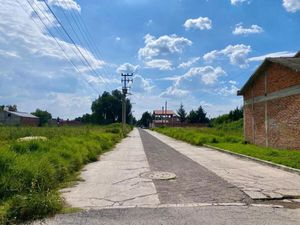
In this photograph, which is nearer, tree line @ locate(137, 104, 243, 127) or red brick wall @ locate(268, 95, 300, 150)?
red brick wall @ locate(268, 95, 300, 150)

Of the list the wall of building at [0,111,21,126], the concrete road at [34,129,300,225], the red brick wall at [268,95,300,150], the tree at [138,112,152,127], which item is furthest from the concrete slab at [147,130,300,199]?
the tree at [138,112,152,127]

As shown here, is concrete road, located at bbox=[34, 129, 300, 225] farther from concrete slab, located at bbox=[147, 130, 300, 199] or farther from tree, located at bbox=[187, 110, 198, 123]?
tree, located at bbox=[187, 110, 198, 123]

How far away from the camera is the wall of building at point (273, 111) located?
770 inches

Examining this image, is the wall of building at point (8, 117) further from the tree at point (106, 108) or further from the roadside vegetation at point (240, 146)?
the roadside vegetation at point (240, 146)

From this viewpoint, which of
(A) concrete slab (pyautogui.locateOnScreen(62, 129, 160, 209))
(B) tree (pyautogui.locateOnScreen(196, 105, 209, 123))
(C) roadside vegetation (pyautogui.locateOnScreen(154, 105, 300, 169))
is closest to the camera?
(A) concrete slab (pyautogui.locateOnScreen(62, 129, 160, 209))

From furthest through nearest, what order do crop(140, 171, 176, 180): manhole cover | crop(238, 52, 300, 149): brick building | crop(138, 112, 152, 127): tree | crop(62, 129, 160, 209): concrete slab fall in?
crop(138, 112, 152, 127): tree → crop(238, 52, 300, 149): brick building → crop(140, 171, 176, 180): manhole cover → crop(62, 129, 160, 209): concrete slab

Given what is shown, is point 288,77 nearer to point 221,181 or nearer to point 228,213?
point 221,181

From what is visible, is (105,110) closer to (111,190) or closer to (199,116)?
Answer: (199,116)

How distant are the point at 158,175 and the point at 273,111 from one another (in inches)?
503

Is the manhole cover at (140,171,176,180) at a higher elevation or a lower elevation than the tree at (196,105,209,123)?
lower

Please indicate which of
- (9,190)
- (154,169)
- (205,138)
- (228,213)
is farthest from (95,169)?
(205,138)

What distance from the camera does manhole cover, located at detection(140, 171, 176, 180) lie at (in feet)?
37.6

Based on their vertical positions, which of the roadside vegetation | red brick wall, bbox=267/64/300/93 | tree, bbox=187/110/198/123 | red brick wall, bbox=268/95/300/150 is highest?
tree, bbox=187/110/198/123

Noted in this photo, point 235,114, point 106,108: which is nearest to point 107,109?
point 106,108
